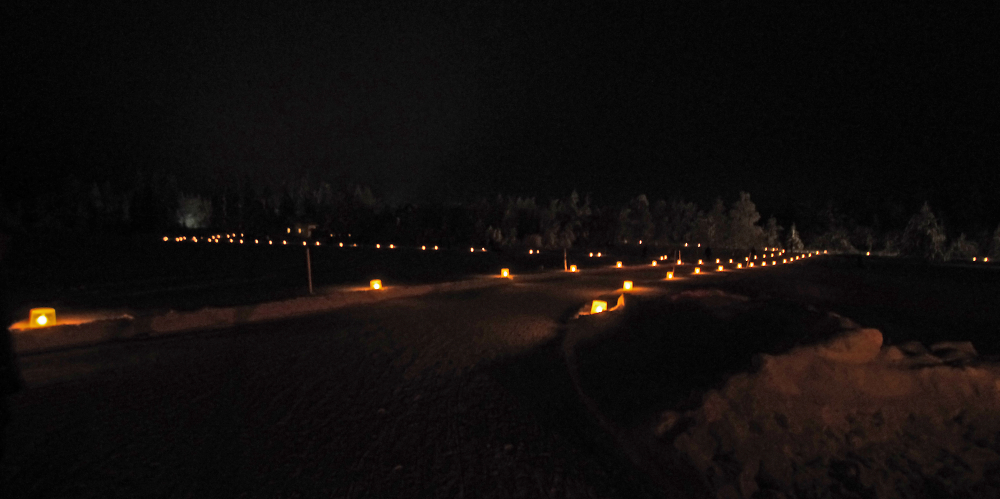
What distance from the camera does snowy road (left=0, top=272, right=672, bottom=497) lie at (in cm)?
428

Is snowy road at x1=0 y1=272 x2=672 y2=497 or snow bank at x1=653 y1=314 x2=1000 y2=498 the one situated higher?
snowy road at x1=0 y1=272 x2=672 y2=497

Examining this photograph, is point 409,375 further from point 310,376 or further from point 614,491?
point 614,491

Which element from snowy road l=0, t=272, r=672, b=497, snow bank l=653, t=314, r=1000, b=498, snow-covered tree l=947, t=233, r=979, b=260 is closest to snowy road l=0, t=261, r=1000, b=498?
snowy road l=0, t=272, r=672, b=497

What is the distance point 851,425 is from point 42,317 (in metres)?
14.8

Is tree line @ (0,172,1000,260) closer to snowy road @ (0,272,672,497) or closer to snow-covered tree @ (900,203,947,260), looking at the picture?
snow-covered tree @ (900,203,947,260)

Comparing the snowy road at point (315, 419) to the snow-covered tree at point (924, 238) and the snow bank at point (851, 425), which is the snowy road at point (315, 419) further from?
the snow-covered tree at point (924, 238)

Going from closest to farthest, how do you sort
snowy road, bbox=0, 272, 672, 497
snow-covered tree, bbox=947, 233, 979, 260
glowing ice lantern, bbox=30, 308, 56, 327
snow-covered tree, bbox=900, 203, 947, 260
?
1. snowy road, bbox=0, 272, 672, 497
2. glowing ice lantern, bbox=30, 308, 56, 327
3. snow-covered tree, bbox=900, 203, 947, 260
4. snow-covered tree, bbox=947, 233, 979, 260

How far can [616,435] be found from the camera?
5320 millimetres

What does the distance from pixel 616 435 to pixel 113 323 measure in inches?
399

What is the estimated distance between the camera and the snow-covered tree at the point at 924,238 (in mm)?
48438

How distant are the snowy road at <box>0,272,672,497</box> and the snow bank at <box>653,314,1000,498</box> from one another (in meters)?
1.09

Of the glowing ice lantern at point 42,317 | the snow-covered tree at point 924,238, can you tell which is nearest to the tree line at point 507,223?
the snow-covered tree at point 924,238

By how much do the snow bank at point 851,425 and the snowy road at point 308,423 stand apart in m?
1.09

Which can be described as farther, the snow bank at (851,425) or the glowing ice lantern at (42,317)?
the glowing ice lantern at (42,317)
